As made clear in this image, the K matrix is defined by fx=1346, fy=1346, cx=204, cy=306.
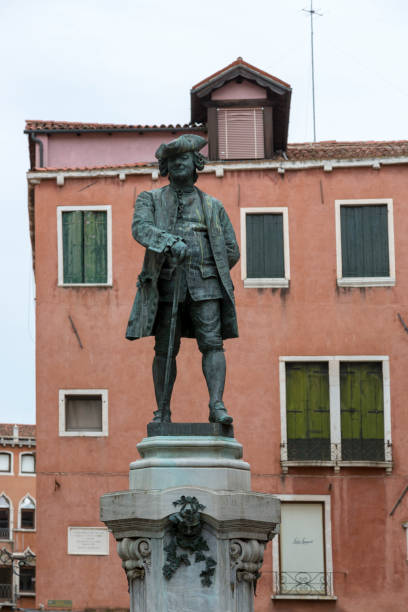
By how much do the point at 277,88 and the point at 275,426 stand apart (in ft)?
28.6

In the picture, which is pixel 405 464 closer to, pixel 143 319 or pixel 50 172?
pixel 50 172

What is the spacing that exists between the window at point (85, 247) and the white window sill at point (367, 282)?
5679mm

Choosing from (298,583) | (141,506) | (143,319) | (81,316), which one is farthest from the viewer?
(81,316)

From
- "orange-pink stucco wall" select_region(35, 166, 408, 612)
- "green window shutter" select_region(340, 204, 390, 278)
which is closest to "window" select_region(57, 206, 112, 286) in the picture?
"orange-pink stucco wall" select_region(35, 166, 408, 612)

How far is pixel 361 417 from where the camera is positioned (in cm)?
3145

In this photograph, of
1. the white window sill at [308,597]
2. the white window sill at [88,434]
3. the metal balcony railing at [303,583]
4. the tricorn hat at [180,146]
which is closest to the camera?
the tricorn hat at [180,146]

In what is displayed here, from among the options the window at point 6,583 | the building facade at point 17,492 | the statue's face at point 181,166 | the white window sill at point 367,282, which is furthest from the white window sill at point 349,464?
the building facade at point 17,492

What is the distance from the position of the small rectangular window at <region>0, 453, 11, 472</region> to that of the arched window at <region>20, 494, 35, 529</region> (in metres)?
2.09

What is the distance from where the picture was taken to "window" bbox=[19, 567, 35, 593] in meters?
75.9

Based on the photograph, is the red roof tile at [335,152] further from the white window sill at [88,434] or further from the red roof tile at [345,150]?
the white window sill at [88,434]

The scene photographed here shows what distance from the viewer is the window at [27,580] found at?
249 ft

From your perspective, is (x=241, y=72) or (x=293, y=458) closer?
(x=293, y=458)

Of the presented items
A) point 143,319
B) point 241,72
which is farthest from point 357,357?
point 143,319

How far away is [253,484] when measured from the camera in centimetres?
3148
